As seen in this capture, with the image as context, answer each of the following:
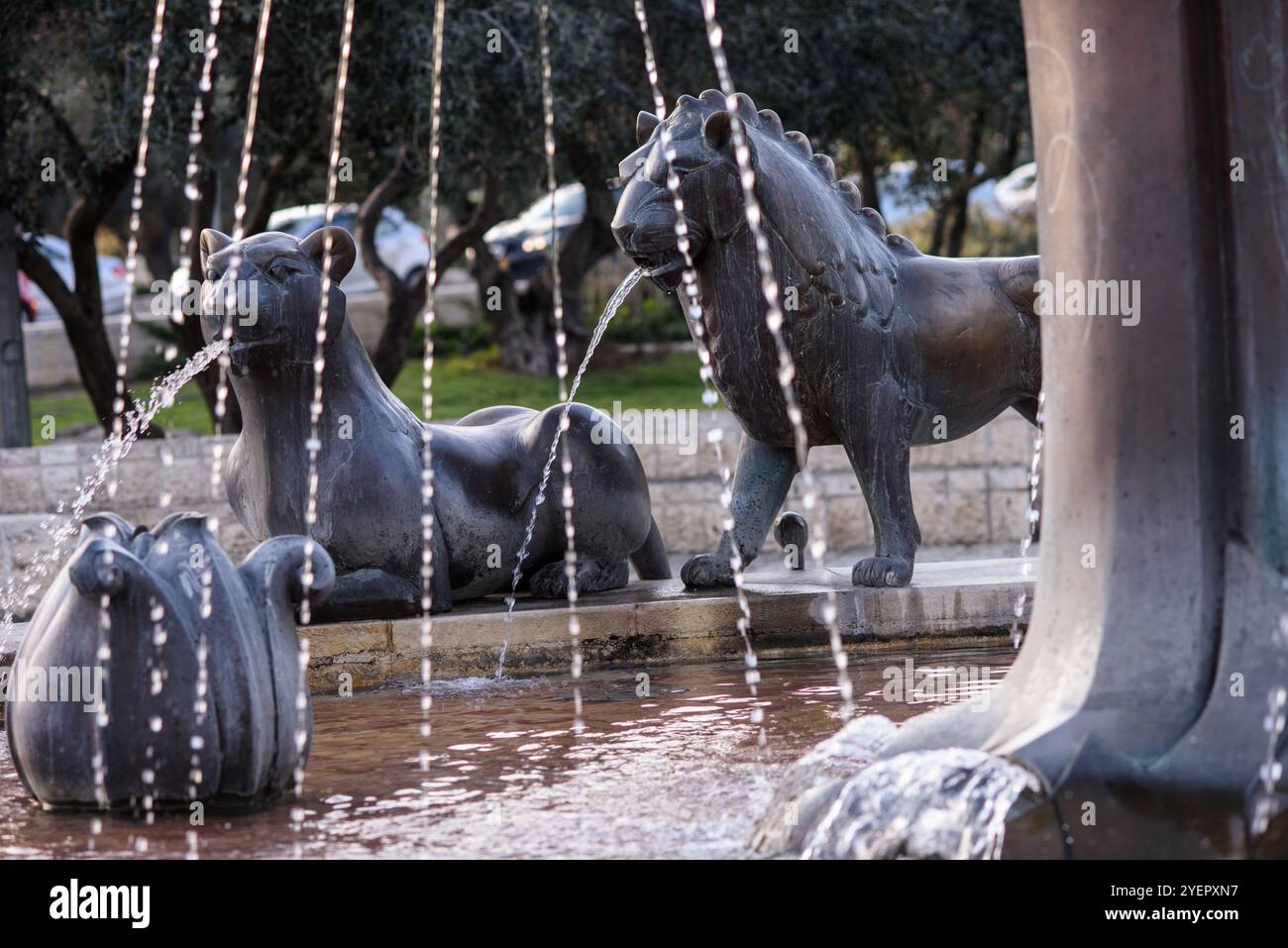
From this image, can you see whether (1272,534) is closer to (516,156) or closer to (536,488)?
(536,488)

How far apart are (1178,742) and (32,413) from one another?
1775 cm

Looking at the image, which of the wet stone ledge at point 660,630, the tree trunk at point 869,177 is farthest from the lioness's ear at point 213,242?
the tree trunk at point 869,177

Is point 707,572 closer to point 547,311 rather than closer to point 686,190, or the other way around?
point 686,190

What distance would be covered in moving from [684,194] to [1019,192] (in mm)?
22224

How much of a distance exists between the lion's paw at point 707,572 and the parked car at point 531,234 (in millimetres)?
16820

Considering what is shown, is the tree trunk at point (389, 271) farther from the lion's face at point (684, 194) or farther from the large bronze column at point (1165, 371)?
the large bronze column at point (1165, 371)

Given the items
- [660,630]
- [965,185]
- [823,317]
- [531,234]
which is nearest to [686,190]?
[823,317]

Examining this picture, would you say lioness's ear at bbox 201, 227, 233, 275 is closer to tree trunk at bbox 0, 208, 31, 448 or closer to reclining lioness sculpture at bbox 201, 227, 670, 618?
reclining lioness sculpture at bbox 201, 227, 670, 618

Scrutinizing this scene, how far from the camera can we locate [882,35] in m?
17.0

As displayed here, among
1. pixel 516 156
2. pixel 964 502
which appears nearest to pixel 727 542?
pixel 964 502

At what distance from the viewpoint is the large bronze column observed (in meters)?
3.68

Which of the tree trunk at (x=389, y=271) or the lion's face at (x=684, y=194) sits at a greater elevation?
the tree trunk at (x=389, y=271)

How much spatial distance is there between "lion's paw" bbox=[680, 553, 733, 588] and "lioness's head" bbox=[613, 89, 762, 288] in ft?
3.58

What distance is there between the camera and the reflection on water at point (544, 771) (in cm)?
377
